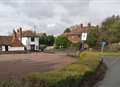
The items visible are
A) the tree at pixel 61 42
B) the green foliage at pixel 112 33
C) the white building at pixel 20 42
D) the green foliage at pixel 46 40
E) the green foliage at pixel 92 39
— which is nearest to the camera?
the white building at pixel 20 42

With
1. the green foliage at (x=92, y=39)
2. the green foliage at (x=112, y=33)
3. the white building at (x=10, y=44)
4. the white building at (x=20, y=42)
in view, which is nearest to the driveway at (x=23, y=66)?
the white building at (x=10, y=44)

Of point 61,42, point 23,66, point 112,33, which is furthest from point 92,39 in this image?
point 23,66

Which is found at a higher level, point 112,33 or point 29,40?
point 112,33

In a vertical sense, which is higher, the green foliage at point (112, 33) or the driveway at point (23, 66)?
the green foliage at point (112, 33)

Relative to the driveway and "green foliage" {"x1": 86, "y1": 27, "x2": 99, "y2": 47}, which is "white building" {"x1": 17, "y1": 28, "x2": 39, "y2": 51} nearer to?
"green foliage" {"x1": 86, "y1": 27, "x2": 99, "y2": 47}

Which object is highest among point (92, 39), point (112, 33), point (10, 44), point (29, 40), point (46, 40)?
point (112, 33)

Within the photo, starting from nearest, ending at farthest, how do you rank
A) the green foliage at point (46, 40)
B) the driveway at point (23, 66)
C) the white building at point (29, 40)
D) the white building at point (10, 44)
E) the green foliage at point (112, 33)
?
the driveway at point (23, 66) → the white building at point (10, 44) → the green foliage at point (112, 33) → the white building at point (29, 40) → the green foliage at point (46, 40)

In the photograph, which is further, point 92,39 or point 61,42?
point 61,42

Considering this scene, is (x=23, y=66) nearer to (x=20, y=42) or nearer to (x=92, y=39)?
(x=92, y=39)

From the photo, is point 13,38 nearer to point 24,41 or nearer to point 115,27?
point 24,41

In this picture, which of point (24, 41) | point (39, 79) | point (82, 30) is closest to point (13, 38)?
point (24, 41)

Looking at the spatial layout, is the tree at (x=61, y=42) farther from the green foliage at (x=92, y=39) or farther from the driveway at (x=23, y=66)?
the driveway at (x=23, y=66)

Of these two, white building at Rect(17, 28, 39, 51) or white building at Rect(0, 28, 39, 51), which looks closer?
white building at Rect(0, 28, 39, 51)

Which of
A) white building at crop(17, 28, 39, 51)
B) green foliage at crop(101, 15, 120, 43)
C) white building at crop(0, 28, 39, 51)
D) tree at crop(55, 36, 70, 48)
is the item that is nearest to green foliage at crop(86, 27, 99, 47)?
green foliage at crop(101, 15, 120, 43)
